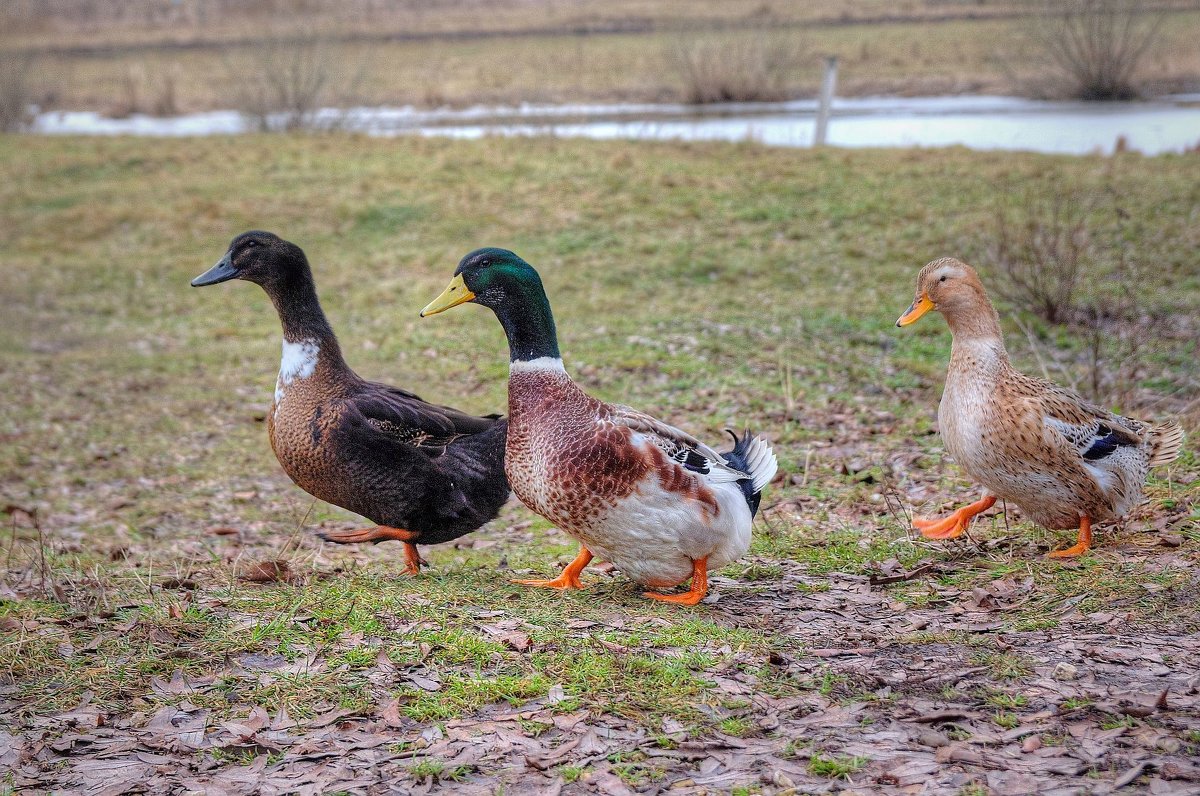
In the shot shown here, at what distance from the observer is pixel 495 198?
14.6m

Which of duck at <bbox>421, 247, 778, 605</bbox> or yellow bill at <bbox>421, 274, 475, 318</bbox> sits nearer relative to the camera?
duck at <bbox>421, 247, 778, 605</bbox>

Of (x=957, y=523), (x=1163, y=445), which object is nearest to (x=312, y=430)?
(x=957, y=523)

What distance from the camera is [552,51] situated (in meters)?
36.7

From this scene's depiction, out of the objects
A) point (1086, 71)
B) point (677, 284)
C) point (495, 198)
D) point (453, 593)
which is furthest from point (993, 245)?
point (1086, 71)

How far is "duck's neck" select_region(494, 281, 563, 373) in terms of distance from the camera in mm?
4562

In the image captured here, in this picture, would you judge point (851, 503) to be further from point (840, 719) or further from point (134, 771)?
point (134, 771)

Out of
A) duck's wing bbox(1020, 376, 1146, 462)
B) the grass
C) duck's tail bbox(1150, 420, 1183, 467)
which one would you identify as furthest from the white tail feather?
duck's tail bbox(1150, 420, 1183, 467)

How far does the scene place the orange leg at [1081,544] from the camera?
479cm

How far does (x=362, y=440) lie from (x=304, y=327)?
734mm

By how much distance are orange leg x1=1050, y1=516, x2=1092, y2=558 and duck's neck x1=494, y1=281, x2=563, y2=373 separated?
2404mm

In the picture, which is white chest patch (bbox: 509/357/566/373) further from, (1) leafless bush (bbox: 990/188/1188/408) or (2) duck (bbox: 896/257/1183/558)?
(1) leafless bush (bbox: 990/188/1188/408)

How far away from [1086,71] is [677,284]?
50.4 ft

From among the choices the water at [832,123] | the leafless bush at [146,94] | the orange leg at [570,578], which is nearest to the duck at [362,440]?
the orange leg at [570,578]

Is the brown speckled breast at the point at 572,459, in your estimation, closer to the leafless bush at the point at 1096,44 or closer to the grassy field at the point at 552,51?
the grassy field at the point at 552,51
